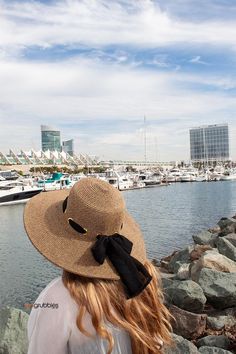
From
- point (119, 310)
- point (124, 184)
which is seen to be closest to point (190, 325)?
point (119, 310)

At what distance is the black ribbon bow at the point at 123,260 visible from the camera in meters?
1.99

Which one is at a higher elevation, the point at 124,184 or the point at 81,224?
the point at 81,224

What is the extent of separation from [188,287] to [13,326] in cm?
352

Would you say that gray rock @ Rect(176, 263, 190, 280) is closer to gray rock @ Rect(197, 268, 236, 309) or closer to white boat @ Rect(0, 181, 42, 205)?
gray rock @ Rect(197, 268, 236, 309)

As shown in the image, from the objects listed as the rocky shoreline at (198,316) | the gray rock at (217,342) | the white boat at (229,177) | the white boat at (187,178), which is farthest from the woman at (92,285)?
the white boat at (229,177)

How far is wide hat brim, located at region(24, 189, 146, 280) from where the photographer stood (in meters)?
1.99

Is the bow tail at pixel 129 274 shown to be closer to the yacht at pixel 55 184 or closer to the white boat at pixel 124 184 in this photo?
the yacht at pixel 55 184

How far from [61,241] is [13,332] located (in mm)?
3900

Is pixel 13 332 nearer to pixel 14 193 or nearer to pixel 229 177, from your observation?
pixel 14 193

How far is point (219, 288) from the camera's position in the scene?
331 inches

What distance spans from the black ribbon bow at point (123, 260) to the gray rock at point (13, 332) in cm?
383

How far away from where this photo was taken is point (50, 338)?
1.87m

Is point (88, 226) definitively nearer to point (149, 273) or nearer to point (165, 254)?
point (149, 273)

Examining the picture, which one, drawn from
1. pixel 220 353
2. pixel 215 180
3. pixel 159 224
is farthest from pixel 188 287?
pixel 215 180
